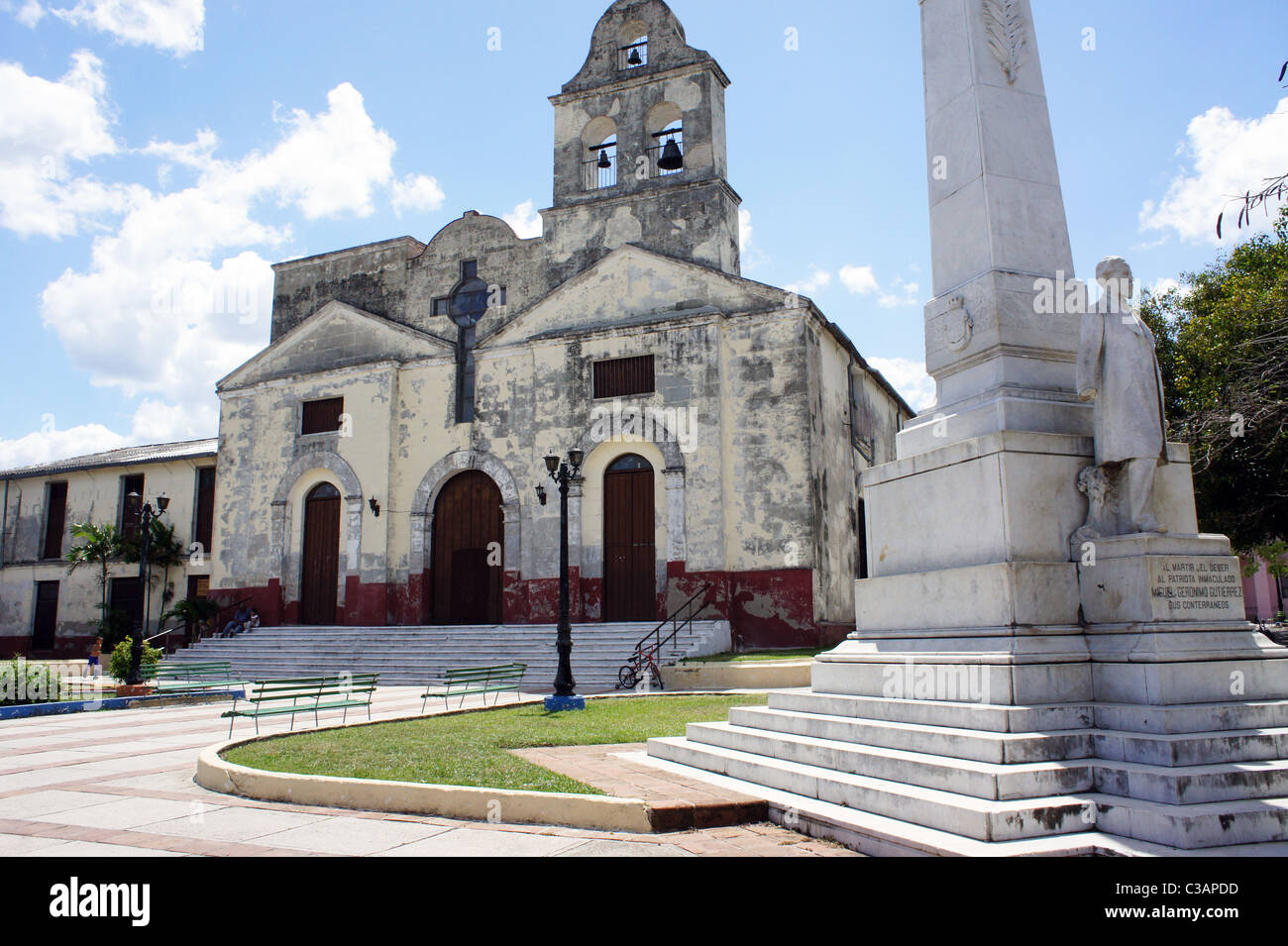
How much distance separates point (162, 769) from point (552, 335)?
15.4 m

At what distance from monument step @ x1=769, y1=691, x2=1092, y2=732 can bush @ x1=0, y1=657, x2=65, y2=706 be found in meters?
13.9

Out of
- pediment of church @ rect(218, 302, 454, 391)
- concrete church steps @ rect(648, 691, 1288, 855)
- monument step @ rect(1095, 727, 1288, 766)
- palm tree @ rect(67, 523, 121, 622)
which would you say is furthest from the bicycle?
palm tree @ rect(67, 523, 121, 622)

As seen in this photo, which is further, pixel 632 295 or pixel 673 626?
pixel 632 295

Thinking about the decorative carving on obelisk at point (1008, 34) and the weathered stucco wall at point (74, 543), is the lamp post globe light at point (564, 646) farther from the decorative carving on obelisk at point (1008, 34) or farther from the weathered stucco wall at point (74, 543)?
the weathered stucco wall at point (74, 543)

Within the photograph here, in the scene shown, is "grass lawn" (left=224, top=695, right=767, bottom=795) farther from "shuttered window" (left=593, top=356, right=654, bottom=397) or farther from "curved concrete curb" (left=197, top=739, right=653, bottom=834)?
"shuttered window" (left=593, top=356, right=654, bottom=397)

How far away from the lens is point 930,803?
4.65 metres

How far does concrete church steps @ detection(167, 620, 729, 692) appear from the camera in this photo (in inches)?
729

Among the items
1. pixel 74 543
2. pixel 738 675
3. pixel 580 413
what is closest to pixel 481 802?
pixel 738 675

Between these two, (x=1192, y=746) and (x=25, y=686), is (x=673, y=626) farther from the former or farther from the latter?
(x=1192, y=746)

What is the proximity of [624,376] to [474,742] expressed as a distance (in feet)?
44.9

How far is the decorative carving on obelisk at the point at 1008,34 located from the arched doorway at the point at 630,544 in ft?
48.8

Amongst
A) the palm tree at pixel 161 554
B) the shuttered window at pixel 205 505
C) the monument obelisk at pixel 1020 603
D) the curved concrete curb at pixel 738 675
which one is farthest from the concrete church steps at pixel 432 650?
the monument obelisk at pixel 1020 603

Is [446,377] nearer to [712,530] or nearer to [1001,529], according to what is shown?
[712,530]
